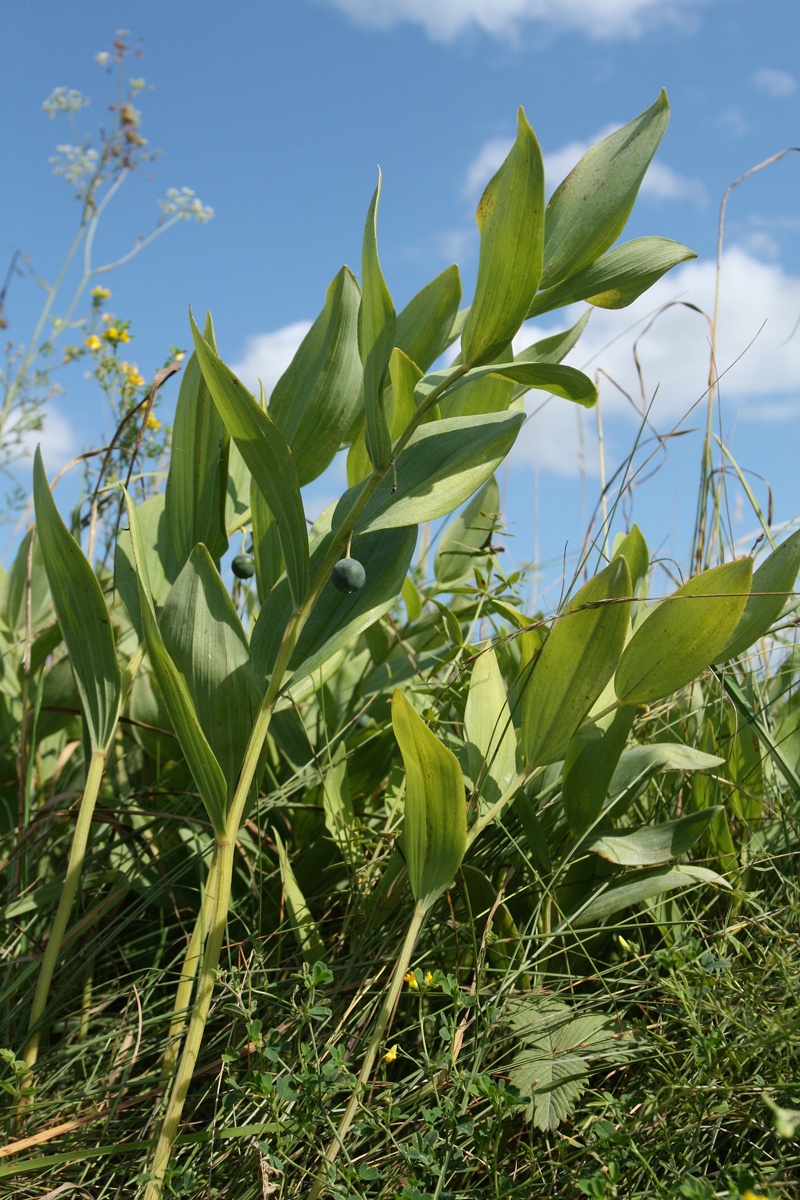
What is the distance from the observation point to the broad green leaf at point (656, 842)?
3.04 ft

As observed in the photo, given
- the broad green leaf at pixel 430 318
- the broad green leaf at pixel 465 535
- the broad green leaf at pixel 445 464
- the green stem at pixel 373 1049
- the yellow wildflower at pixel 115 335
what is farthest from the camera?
the yellow wildflower at pixel 115 335

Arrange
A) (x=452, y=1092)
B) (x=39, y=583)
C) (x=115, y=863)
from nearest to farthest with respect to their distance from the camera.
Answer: (x=452, y=1092) < (x=115, y=863) < (x=39, y=583)

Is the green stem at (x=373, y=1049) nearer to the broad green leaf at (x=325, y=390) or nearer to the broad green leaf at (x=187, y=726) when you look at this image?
the broad green leaf at (x=187, y=726)

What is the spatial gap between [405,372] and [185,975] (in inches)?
22.3

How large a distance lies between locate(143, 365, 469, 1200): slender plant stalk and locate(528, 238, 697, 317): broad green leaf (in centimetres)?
11

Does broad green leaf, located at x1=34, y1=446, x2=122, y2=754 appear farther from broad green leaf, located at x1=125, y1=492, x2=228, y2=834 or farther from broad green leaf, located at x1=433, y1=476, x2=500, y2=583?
broad green leaf, located at x1=433, y1=476, x2=500, y2=583

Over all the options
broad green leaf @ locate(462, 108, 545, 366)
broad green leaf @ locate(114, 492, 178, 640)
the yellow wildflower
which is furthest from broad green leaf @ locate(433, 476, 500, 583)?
the yellow wildflower

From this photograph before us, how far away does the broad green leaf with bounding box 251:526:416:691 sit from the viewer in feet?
2.78

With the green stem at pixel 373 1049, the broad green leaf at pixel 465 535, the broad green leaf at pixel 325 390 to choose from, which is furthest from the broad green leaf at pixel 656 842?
the broad green leaf at pixel 465 535

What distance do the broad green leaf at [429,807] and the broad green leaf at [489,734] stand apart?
0.37ft

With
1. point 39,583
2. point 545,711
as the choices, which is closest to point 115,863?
point 39,583

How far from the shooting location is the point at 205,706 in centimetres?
88

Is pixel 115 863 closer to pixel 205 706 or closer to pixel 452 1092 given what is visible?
pixel 205 706

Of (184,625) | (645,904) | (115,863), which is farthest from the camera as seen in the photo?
(115,863)
